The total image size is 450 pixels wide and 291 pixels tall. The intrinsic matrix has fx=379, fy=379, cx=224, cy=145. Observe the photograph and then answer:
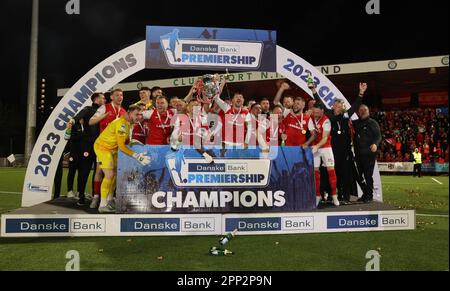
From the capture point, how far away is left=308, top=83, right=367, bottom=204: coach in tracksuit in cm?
708

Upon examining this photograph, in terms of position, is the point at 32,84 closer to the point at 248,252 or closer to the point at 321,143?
the point at 321,143

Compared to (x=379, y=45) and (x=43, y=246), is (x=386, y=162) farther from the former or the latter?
(x=43, y=246)

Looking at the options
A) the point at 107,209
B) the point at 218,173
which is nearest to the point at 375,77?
the point at 218,173

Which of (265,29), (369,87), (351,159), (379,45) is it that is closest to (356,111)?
(351,159)

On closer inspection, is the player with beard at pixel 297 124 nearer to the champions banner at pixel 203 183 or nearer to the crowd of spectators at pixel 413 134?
the champions banner at pixel 203 183

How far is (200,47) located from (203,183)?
7.86ft

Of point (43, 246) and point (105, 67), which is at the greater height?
point (105, 67)

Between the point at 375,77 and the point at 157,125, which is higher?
the point at 375,77

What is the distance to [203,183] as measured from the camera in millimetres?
5852

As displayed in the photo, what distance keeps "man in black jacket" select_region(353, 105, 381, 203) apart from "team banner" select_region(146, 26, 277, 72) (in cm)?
243

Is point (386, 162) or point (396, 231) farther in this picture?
point (386, 162)

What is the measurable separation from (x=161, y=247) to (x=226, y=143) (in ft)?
7.99

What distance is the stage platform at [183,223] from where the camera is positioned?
545cm
